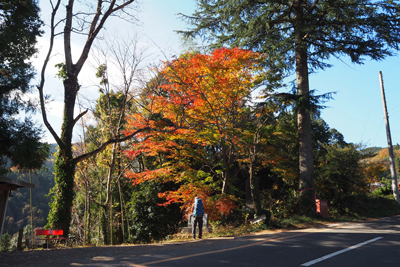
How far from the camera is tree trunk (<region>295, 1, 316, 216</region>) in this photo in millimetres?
15711

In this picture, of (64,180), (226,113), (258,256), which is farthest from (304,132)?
(64,180)

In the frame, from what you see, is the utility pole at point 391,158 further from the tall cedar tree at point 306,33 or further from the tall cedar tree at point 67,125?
the tall cedar tree at point 67,125

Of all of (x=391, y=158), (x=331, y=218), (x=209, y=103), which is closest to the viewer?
(x=209, y=103)

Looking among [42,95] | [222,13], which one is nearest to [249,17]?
[222,13]

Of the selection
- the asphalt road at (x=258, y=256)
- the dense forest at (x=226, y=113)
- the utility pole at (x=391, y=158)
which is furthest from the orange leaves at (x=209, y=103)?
the utility pole at (x=391, y=158)

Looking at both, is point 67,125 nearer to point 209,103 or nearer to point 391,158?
point 209,103

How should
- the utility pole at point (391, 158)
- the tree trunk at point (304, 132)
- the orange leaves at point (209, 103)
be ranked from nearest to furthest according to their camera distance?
the orange leaves at point (209, 103)
the tree trunk at point (304, 132)
the utility pole at point (391, 158)

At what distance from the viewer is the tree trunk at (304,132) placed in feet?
51.5

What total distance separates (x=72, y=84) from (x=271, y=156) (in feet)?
35.6

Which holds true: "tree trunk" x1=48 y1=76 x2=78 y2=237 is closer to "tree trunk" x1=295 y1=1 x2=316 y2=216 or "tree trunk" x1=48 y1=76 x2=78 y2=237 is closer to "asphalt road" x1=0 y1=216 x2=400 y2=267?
"asphalt road" x1=0 y1=216 x2=400 y2=267

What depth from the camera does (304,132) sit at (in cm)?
1661

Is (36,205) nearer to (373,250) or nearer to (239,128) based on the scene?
(239,128)

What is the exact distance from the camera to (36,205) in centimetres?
5822

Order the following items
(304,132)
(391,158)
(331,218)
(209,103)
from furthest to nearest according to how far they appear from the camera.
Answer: (391,158), (304,132), (331,218), (209,103)
